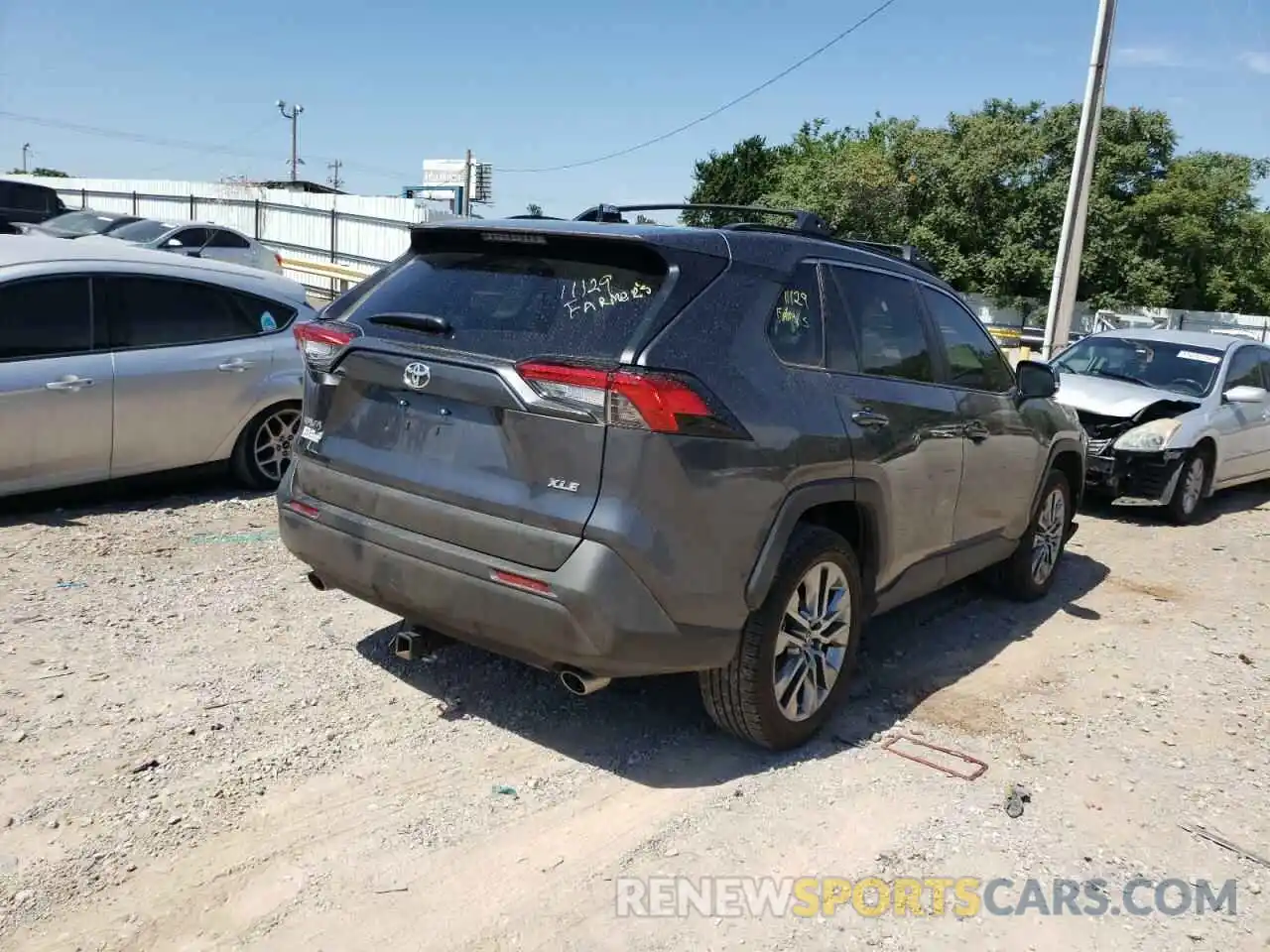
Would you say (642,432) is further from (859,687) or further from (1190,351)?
(1190,351)

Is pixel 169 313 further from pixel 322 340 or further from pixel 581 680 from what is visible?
pixel 581 680

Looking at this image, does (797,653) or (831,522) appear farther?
(831,522)

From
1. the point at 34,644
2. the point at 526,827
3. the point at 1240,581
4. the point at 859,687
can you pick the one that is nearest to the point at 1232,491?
the point at 1240,581

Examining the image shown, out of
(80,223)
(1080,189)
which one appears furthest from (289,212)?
(1080,189)

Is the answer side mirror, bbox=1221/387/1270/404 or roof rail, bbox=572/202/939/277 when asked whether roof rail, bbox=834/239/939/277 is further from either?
side mirror, bbox=1221/387/1270/404

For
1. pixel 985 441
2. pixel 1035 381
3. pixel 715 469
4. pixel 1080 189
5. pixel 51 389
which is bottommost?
pixel 51 389

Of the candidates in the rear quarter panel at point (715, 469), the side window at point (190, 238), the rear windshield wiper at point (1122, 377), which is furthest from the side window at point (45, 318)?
the side window at point (190, 238)

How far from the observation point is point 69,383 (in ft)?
19.7

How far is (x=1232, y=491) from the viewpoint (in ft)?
36.4

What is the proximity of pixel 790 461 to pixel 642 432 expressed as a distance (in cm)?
68

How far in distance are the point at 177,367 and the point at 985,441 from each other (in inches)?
187

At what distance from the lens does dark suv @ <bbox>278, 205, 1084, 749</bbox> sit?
3270mm

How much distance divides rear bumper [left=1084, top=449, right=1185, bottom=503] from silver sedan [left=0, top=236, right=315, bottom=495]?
6.29 metres

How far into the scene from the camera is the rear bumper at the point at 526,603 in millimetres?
3240
